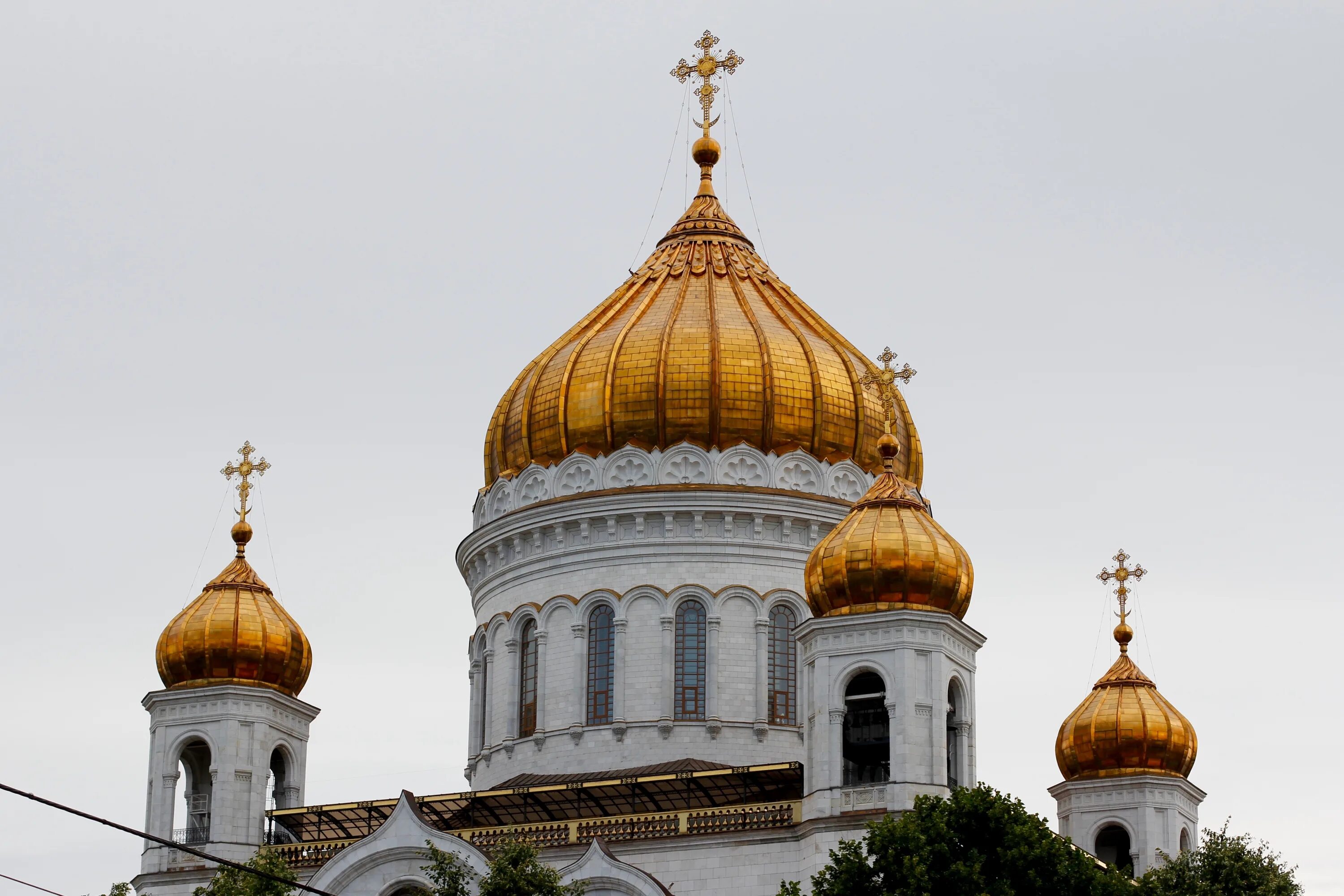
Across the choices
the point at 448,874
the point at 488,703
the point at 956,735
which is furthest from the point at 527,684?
the point at 956,735

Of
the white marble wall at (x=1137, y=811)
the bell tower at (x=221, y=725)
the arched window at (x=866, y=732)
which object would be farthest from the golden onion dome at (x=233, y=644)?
the white marble wall at (x=1137, y=811)

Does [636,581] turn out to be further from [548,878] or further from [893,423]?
[548,878]

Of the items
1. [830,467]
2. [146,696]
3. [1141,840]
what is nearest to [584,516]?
[830,467]

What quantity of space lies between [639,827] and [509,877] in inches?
159

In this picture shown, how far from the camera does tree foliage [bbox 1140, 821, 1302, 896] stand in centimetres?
3775

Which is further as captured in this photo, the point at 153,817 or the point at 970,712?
the point at 153,817

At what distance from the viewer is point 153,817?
4238cm

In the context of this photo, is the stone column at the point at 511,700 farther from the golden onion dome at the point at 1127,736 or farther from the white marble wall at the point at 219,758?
the golden onion dome at the point at 1127,736

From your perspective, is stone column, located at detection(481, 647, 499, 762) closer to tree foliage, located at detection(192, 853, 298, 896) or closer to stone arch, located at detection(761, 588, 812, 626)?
stone arch, located at detection(761, 588, 812, 626)

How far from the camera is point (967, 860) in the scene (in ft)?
113

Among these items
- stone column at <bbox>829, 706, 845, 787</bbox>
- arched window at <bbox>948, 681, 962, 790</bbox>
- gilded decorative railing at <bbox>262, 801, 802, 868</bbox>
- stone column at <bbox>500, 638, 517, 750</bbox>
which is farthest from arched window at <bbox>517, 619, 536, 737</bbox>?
arched window at <bbox>948, 681, 962, 790</bbox>

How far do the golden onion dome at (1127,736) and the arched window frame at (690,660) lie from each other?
7.65m

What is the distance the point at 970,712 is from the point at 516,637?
9061 millimetres

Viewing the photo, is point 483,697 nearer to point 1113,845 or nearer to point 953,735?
point 953,735
